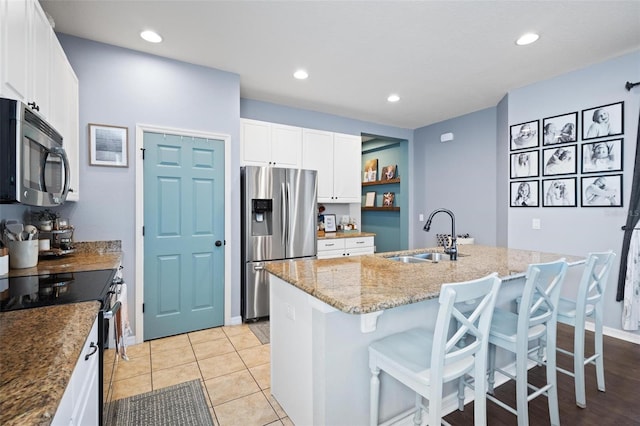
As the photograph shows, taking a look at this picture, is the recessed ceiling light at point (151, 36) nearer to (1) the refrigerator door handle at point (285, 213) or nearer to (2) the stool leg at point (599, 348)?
(1) the refrigerator door handle at point (285, 213)

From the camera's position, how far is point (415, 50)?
280cm

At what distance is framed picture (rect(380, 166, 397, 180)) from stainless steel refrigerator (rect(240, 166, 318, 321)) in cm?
257

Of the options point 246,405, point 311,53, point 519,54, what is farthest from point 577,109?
point 246,405

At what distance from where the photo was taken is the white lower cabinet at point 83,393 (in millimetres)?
794

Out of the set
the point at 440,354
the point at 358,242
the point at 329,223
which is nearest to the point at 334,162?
the point at 329,223

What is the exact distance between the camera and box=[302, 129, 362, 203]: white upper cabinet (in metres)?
4.15

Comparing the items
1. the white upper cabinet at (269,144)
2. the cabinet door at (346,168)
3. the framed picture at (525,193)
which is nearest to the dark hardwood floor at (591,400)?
the framed picture at (525,193)

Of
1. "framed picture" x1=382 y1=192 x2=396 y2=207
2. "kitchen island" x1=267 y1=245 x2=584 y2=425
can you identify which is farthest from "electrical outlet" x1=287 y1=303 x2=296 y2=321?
"framed picture" x1=382 y1=192 x2=396 y2=207

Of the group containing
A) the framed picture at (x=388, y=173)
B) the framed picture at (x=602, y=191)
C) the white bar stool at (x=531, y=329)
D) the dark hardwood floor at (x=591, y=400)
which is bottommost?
the dark hardwood floor at (x=591, y=400)

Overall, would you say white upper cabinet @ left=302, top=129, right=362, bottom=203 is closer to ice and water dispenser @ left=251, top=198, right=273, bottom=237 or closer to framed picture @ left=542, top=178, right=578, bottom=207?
ice and water dispenser @ left=251, top=198, right=273, bottom=237

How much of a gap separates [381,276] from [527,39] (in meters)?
2.51

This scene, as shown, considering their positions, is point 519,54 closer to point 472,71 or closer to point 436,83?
point 472,71

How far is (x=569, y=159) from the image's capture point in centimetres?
324

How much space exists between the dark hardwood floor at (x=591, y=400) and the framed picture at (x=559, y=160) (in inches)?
71.5
